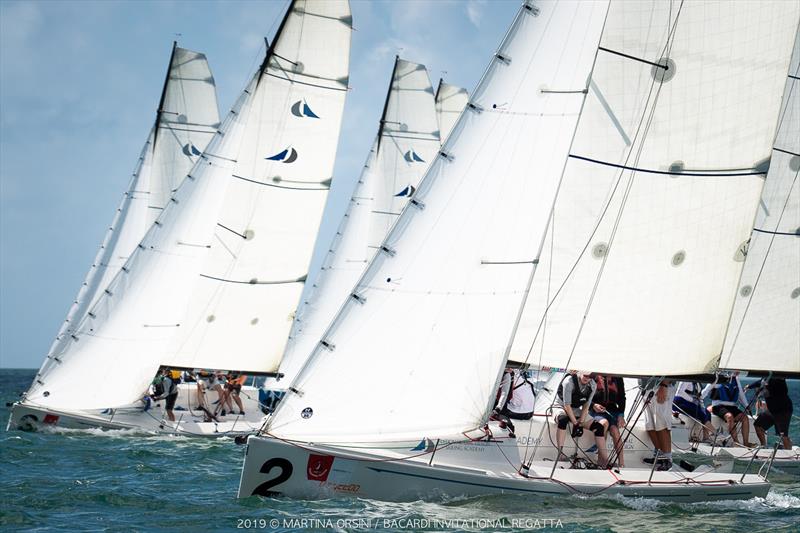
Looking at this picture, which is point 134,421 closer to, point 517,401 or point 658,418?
point 517,401

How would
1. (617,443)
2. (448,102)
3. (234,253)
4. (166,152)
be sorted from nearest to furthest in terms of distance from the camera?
(617,443), (234,253), (166,152), (448,102)

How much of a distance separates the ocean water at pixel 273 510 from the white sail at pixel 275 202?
635cm

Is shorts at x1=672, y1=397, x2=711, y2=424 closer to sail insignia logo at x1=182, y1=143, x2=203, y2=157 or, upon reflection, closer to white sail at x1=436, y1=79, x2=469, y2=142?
white sail at x1=436, y1=79, x2=469, y2=142

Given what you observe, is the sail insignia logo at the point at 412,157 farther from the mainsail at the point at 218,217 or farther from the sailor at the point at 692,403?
the sailor at the point at 692,403

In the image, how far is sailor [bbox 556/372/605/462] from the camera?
47.2 ft

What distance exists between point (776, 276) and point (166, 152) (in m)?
17.9

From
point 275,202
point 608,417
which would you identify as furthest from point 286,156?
point 608,417

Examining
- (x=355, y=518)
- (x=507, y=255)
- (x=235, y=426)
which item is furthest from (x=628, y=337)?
(x=235, y=426)

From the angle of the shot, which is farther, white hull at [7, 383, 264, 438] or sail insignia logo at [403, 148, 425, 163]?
sail insignia logo at [403, 148, 425, 163]

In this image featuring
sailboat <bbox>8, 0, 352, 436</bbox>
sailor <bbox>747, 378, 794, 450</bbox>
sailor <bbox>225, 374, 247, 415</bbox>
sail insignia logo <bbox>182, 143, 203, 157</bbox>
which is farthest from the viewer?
sail insignia logo <bbox>182, 143, 203, 157</bbox>

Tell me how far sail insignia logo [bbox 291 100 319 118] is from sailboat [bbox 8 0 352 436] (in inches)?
0.9

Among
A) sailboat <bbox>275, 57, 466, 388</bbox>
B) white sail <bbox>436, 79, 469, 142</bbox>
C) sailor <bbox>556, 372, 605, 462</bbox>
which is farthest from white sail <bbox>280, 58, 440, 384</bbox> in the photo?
sailor <bbox>556, 372, 605, 462</bbox>

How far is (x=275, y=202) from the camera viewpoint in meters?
22.9

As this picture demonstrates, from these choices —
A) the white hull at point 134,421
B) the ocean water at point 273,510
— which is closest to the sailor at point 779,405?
the ocean water at point 273,510
